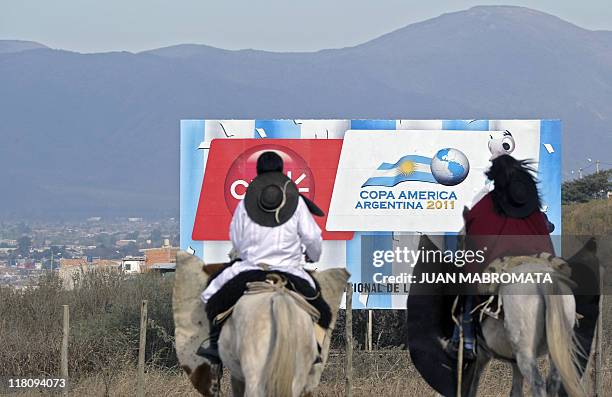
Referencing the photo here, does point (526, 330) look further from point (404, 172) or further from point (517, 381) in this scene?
point (404, 172)

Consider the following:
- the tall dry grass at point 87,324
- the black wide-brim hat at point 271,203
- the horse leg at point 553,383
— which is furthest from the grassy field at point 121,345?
the black wide-brim hat at point 271,203

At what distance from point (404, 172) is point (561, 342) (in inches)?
391

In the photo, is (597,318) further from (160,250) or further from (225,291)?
(160,250)

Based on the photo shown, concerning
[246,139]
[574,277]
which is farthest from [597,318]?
[246,139]

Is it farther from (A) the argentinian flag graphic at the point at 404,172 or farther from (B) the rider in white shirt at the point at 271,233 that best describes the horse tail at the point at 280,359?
(A) the argentinian flag graphic at the point at 404,172

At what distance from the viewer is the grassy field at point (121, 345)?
1766 centimetres

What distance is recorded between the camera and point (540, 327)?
12.1m

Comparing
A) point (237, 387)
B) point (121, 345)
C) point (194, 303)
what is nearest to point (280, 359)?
point (237, 387)

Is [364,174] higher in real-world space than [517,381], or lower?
higher

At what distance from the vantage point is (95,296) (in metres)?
27.1

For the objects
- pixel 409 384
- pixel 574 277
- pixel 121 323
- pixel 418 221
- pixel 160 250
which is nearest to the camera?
pixel 574 277

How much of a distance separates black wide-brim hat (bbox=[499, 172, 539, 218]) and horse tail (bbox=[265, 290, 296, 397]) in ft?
11.8

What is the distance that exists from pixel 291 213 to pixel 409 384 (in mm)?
6358

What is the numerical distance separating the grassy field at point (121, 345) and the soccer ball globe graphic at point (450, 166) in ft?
9.76
